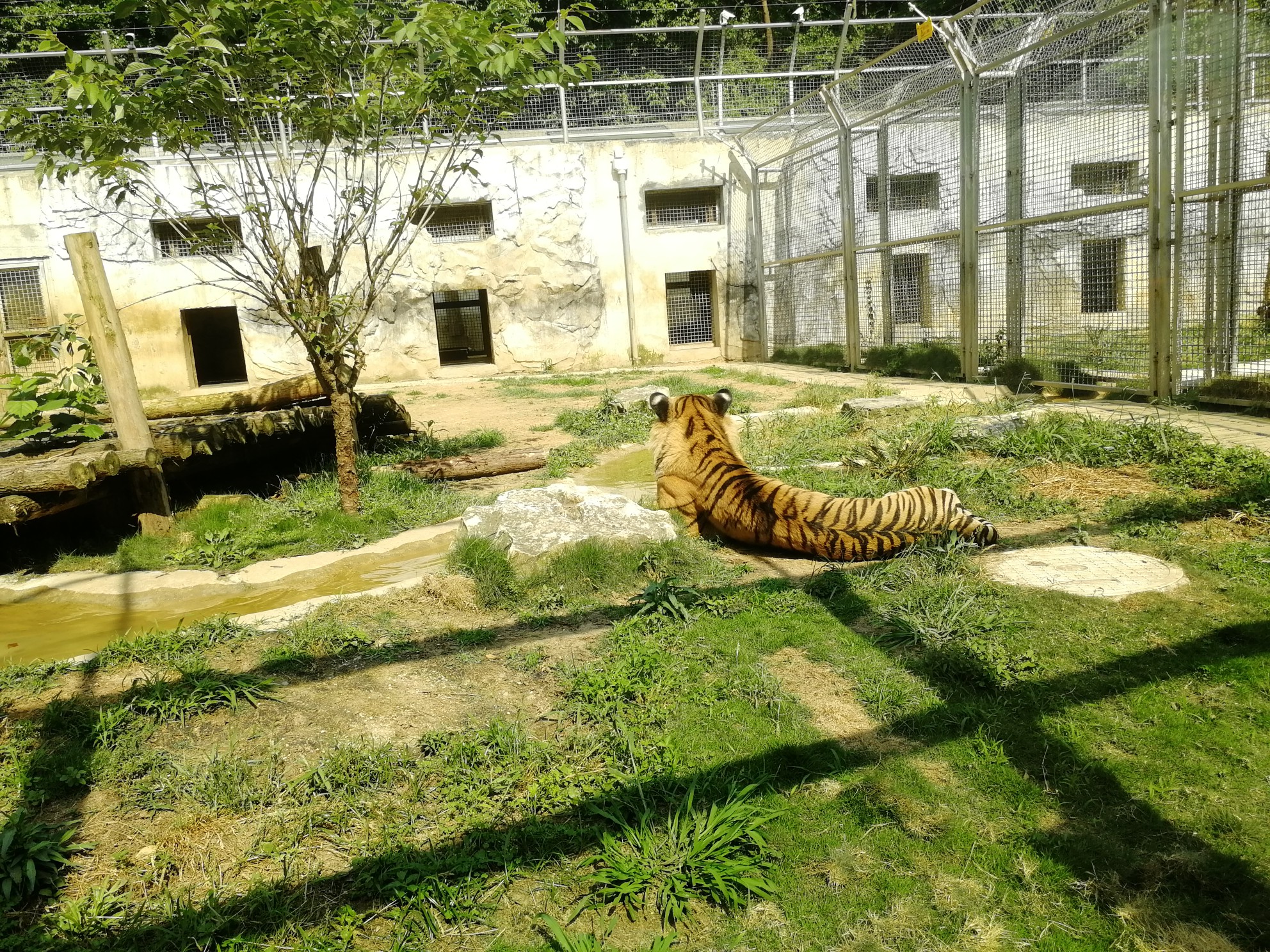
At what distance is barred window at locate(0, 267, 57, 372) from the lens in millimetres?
15828

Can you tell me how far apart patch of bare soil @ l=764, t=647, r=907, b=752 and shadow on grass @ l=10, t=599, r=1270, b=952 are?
0.06 meters

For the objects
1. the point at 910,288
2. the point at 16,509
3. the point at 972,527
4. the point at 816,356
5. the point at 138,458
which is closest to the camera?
the point at 972,527

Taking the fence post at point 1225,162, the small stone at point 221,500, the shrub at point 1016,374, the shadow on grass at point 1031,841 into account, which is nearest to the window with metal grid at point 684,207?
the shrub at point 1016,374

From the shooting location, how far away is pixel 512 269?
55.5 ft

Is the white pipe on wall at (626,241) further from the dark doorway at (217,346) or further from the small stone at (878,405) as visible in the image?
the dark doorway at (217,346)

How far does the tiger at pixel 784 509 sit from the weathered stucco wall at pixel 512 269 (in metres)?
12.1

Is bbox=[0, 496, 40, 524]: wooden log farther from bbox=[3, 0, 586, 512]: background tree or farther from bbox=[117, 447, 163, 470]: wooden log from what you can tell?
bbox=[3, 0, 586, 512]: background tree

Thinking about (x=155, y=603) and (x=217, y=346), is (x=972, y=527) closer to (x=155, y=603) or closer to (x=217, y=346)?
(x=155, y=603)

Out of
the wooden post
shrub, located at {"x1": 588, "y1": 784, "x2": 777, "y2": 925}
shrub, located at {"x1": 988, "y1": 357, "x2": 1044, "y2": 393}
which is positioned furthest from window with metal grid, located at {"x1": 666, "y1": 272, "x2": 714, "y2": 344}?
shrub, located at {"x1": 588, "y1": 784, "x2": 777, "y2": 925}

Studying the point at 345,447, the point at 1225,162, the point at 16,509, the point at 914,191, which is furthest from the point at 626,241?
the point at 16,509

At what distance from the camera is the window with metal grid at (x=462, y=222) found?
17.0m

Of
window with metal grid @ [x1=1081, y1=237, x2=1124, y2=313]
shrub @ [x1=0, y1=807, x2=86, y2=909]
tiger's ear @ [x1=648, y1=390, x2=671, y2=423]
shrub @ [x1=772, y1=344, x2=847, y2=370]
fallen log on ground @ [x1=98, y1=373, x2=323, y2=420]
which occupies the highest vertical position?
window with metal grid @ [x1=1081, y1=237, x2=1124, y2=313]

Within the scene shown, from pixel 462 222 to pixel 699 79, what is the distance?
5.09m

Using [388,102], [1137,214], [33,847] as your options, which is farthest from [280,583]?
[1137,214]
